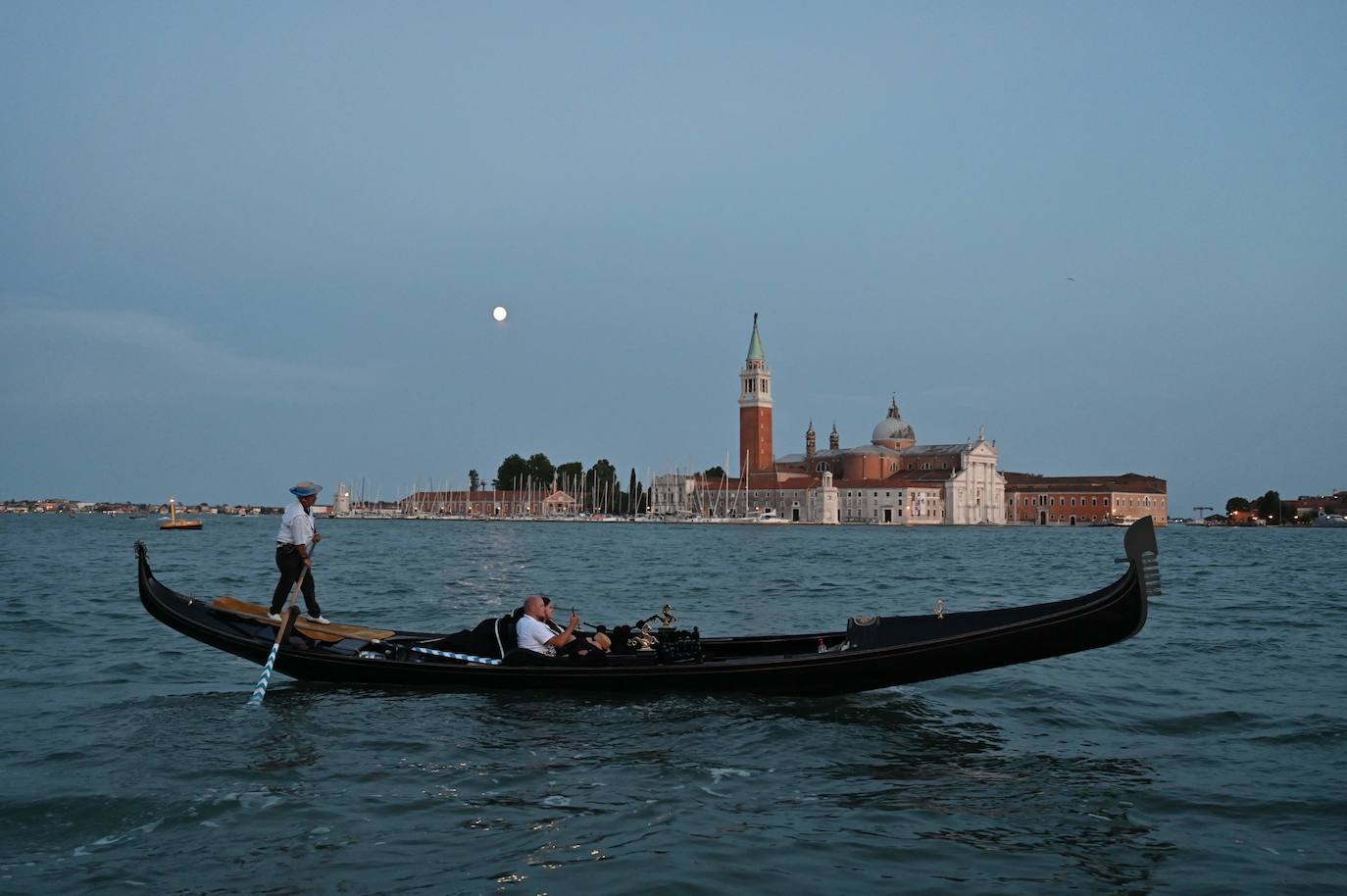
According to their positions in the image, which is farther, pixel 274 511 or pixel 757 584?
pixel 274 511

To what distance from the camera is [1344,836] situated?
5371 millimetres

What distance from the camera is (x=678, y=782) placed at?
20.5 feet

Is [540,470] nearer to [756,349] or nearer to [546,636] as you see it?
[756,349]

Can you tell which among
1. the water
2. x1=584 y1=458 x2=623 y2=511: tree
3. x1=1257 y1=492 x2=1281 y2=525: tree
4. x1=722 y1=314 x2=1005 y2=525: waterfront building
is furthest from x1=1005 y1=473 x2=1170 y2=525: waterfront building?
the water

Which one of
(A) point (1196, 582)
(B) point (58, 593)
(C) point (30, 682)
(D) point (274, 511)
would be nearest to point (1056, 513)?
(A) point (1196, 582)

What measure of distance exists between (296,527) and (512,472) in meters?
103

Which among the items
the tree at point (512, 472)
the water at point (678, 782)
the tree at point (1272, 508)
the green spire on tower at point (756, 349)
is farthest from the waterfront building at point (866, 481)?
the water at point (678, 782)

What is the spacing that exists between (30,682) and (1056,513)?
104 metres

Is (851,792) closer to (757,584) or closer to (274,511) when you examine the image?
(757,584)

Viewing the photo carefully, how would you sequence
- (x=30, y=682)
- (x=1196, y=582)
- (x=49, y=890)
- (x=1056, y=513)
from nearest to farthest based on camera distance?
(x=49, y=890) < (x=30, y=682) < (x=1196, y=582) < (x=1056, y=513)

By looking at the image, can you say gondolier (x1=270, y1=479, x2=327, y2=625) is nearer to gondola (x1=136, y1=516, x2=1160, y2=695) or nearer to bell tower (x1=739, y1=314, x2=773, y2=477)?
gondola (x1=136, y1=516, x2=1160, y2=695)

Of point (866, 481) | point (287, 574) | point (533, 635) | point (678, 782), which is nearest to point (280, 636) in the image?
point (287, 574)

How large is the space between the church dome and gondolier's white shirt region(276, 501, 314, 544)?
103603 mm

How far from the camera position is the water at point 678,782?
4.87 meters
